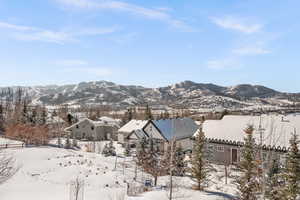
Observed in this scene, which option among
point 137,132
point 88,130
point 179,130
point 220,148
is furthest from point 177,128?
point 88,130

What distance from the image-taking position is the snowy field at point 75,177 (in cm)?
1975

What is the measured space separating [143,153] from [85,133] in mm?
38607

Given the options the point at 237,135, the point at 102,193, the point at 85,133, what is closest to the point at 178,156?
the point at 237,135

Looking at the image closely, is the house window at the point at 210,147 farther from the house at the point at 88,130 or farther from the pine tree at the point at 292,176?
the house at the point at 88,130

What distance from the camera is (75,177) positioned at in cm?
2581

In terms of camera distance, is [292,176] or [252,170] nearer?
[292,176]

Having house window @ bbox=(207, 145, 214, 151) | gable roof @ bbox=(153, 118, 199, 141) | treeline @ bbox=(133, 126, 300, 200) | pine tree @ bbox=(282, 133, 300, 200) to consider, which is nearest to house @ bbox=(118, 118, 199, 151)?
gable roof @ bbox=(153, 118, 199, 141)

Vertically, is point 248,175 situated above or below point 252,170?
below

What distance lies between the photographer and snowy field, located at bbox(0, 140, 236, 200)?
64.8 ft

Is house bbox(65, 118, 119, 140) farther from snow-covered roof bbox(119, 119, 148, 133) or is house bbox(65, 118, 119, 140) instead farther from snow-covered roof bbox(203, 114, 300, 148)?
snow-covered roof bbox(203, 114, 300, 148)

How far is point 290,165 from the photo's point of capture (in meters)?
17.8

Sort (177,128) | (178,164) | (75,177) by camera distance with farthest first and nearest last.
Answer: (177,128) → (178,164) → (75,177)

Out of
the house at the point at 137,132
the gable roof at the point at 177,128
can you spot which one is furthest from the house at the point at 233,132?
the house at the point at 137,132

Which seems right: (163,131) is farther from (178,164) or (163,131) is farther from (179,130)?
(178,164)
